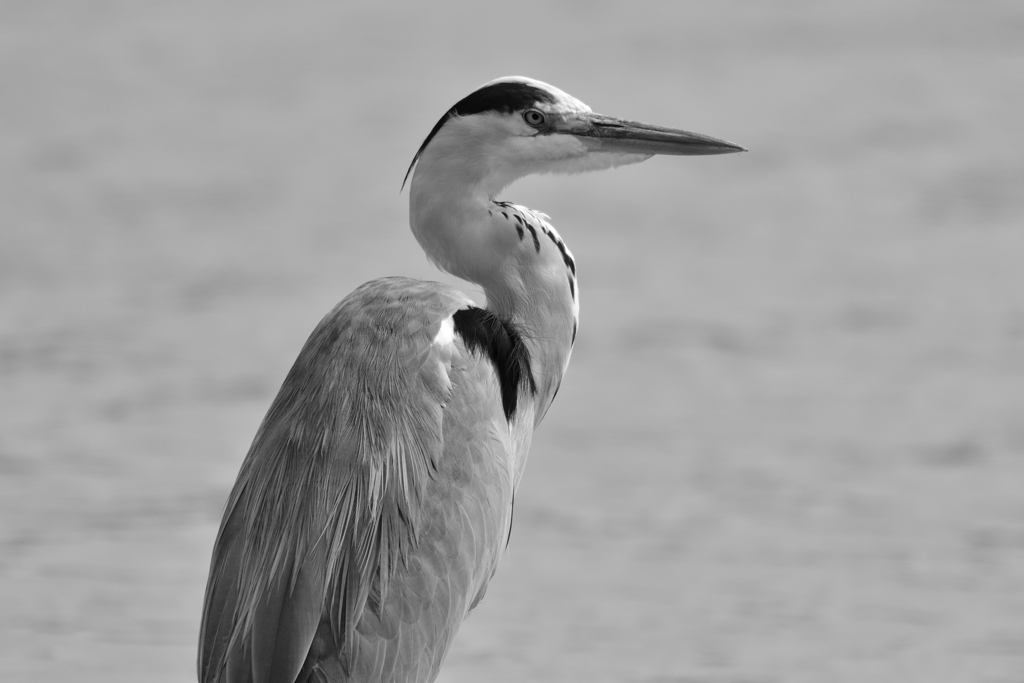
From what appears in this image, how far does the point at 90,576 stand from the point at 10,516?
1.66 feet

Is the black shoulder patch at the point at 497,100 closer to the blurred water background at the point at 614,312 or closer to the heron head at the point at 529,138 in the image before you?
the heron head at the point at 529,138

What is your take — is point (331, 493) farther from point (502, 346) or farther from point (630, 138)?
point (630, 138)

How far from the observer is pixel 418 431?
3.61 meters

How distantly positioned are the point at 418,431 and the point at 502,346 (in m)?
0.40

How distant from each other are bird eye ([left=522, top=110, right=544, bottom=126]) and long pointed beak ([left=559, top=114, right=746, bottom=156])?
67 millimetres

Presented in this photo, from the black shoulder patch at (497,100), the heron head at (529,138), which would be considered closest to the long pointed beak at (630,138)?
the heron head at (529,138)

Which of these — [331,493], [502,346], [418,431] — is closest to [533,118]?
[502,346]

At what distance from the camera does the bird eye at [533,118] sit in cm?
398

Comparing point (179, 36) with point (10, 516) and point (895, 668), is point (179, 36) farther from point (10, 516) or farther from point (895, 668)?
point (895, 668)

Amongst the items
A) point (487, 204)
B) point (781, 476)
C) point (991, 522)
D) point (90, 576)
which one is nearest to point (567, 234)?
point (781, 476)

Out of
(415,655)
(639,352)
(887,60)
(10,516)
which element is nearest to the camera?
(415,655)

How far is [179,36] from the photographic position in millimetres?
11234

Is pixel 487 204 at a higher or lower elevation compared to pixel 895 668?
higher

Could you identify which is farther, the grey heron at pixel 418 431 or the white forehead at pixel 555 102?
→ the white forehead at pixel 555 102
